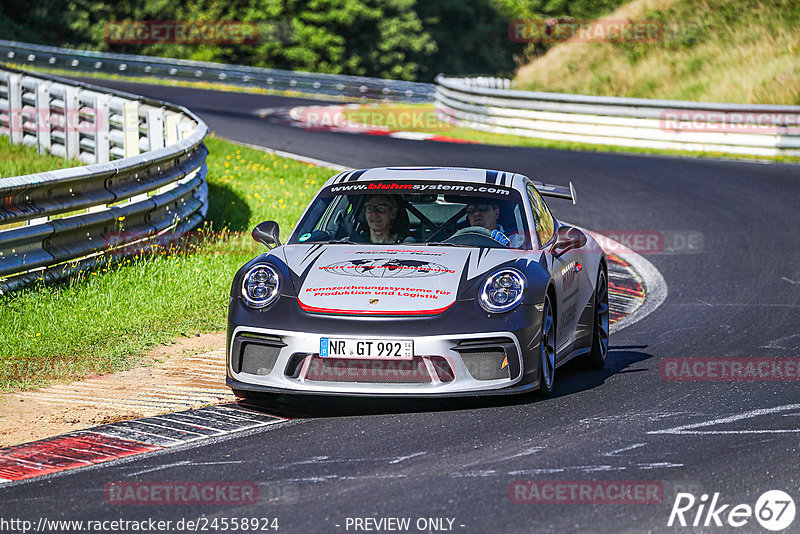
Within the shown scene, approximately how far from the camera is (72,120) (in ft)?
56.6

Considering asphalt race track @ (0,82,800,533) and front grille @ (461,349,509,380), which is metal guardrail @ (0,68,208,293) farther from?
front grille @ (461,349,509,380)

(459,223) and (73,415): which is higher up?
(459,223)

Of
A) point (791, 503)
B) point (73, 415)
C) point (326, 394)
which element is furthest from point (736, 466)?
point (73, 415)

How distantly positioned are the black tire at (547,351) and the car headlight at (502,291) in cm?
20

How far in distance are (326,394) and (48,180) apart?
3819mm

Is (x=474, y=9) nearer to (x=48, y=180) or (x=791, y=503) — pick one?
(x=48, y=180)

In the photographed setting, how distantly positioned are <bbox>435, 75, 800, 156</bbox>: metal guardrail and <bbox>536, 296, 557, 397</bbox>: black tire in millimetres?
16402

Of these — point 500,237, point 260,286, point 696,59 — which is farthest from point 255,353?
point 696,59

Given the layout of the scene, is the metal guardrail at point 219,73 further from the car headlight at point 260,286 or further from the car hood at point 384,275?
the car headlight at point 260,286

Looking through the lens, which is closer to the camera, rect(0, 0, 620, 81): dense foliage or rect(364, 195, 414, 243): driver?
rect(364, 195, 414, 243): driver

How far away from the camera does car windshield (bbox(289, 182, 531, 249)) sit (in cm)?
758

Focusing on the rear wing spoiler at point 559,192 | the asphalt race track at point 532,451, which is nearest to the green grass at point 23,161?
the rear wing spoiler at point 559,192

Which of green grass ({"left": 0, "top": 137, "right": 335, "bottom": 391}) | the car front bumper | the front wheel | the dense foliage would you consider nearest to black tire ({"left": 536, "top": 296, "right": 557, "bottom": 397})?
the front wheel

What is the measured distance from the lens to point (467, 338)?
6.46m
